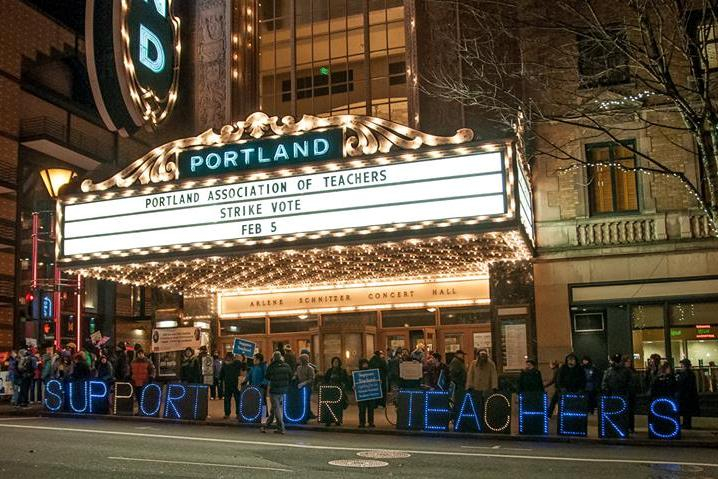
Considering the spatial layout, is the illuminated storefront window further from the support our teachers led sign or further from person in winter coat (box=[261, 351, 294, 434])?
person in winter coat (box=[261, 351, 294, 434])

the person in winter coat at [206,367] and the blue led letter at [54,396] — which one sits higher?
the person in winter coat at [206,367]

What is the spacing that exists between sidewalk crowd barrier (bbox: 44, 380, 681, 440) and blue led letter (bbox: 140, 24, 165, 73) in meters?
8.14

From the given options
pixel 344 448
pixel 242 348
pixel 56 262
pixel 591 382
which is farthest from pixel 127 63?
pixel 591 382

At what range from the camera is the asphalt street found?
10.1 metres

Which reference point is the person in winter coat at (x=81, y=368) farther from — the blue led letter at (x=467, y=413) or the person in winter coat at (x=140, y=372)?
the blue led letter at (x=467, y=413)

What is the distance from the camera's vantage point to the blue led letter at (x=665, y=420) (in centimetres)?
1435

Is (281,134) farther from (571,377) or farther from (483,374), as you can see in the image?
(571,377)

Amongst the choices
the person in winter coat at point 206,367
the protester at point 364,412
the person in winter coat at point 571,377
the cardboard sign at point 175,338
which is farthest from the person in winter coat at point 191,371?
the person in winter coat at point 571,377

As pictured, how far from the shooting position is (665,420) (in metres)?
14.4

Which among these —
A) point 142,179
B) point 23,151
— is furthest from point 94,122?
point 142,179

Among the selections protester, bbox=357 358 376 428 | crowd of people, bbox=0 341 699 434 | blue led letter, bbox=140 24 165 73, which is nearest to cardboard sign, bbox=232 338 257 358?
crowd of people, bbox=0 341 699 434

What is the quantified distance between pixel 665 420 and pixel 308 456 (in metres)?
6.75

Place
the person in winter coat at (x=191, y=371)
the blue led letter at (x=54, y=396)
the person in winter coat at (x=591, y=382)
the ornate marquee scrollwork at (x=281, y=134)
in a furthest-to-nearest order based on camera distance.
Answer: the person in winter coat at (x=191, y=371) → the blue led letter at (x=54, y=396) → the person in winter coat at (x=591, y=382) → the ornate marquee scrollwork at (x=281, y=134)

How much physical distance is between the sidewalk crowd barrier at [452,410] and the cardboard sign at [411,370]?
3.24 meters
